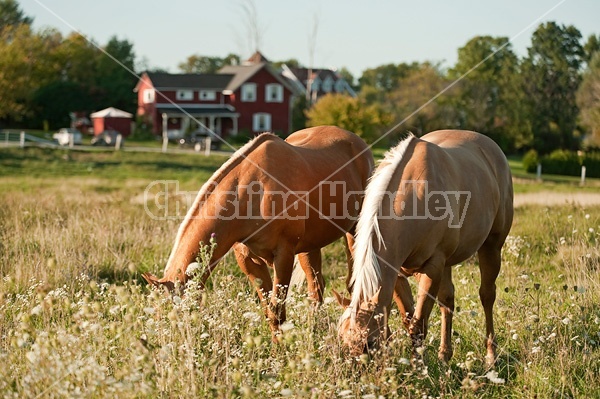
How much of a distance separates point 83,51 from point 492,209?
2477 inches

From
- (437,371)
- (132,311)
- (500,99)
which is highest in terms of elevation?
(500,99)

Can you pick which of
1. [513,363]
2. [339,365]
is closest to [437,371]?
[513,363]

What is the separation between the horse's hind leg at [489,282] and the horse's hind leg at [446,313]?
15.4 inches

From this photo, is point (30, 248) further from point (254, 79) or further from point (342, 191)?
point (254, 79)

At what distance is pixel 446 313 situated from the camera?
18.5ft

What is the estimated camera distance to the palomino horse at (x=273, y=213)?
5.89m

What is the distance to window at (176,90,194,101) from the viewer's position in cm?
5844

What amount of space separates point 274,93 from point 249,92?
6.99 feet

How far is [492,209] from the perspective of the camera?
6105 millimetres

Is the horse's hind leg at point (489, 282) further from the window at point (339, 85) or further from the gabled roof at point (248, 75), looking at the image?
the window at point (339, 85)

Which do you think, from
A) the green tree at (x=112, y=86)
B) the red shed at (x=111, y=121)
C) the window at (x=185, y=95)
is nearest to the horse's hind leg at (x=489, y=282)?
the red shed at (x=111, y=121)

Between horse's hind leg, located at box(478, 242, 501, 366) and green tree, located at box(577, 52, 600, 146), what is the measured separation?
40862 millimetres

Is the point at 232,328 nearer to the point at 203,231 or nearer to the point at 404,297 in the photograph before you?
the point at 203,231

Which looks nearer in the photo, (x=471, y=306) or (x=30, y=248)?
(x=471, y=306)
